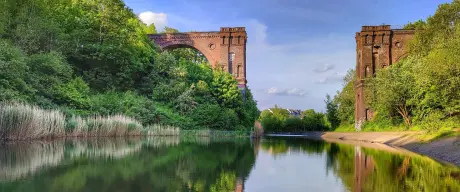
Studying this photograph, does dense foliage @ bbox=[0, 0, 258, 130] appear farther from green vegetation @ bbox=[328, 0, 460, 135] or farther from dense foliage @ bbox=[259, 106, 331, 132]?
dense foliage @ bbox=[259, 106, 331, 132]

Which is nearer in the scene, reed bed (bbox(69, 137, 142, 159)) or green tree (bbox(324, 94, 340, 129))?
reed bed (bbox(69, 137, 142, 159))

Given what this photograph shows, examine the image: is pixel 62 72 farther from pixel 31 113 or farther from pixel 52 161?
pixel 52 161

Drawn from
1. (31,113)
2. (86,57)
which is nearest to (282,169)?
(31,113)

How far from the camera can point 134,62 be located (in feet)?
119

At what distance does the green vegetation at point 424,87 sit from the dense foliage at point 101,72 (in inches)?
533

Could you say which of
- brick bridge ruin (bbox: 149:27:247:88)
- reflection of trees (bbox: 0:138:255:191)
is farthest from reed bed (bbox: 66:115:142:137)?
brick bridge ruin (bbox: 149:27:247:88)

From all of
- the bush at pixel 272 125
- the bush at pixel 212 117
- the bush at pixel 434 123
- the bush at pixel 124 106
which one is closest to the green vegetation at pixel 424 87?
the bush at pixel 434 123

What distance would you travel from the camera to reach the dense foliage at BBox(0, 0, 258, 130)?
24.0 meters

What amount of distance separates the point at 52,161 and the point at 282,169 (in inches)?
238

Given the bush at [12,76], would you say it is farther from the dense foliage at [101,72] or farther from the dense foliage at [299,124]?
the dense foliage at [299,124]

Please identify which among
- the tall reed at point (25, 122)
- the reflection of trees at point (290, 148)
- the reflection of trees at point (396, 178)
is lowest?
the reflection of trees at point (290, 148)

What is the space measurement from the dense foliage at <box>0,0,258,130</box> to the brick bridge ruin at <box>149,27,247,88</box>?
492cm

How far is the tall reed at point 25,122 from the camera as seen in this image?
16375mm

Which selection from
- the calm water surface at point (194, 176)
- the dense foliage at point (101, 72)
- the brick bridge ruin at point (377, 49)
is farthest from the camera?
the brick bridge ruin at point (377, 49)
